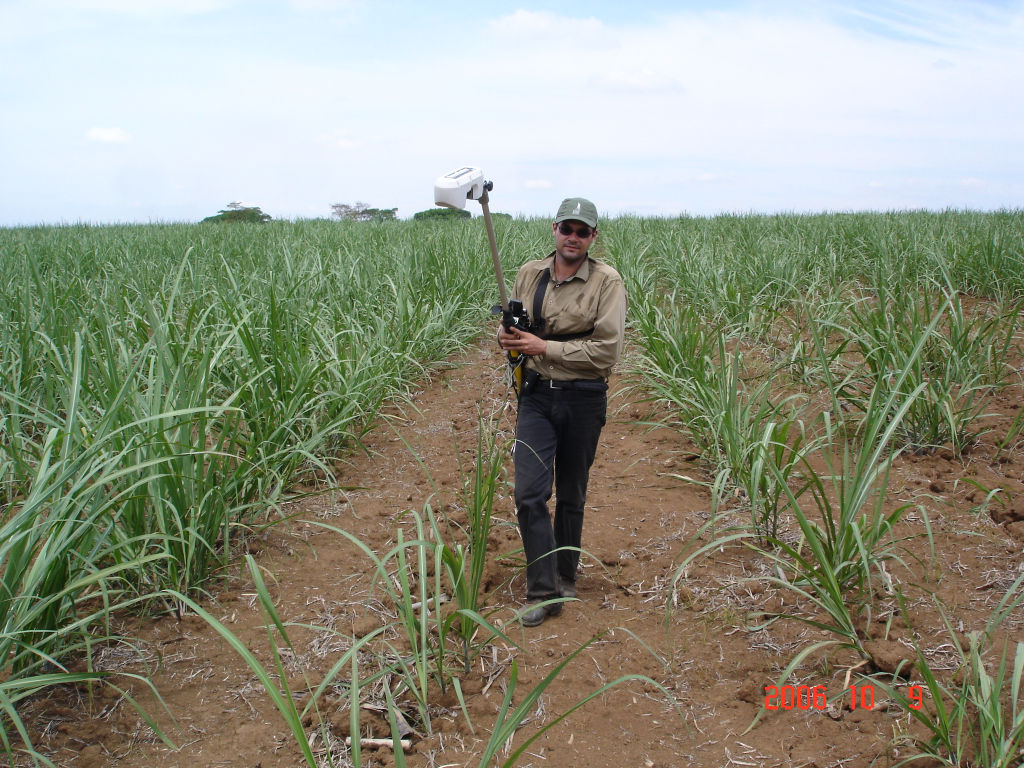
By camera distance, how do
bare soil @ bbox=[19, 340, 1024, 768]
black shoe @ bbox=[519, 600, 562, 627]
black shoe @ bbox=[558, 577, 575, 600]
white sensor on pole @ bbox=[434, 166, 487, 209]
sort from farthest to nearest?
black shoe @ bbox=[558, 577, 575, 600] → black shoe @ bbox=[519, 600, 562, 627] → white sensor on pole @ bbox=[434, 166, 487, 209] → bare soil @ bbox=[19, 340, 1024, 768]

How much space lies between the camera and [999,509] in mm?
3156

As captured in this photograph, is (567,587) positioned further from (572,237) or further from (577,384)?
(572,237)

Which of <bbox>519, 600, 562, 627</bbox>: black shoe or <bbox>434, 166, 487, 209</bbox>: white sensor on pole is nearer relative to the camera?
<bbox>434, 166, 487, 209</bbox>: white sensor on pole

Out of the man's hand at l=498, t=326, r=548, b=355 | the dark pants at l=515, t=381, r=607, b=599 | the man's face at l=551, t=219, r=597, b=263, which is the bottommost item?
the dark pants at l=515, t=381, r=607, b=599

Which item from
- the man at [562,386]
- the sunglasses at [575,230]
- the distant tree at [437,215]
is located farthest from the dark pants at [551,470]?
the distant tree at [437,215]

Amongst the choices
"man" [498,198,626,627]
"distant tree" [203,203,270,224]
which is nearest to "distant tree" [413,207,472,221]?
"distant tree" [203,203,270,224]

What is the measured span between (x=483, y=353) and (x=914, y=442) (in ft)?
11.9

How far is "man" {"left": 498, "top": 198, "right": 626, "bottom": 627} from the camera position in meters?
2.63

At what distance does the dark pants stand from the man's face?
0.51m

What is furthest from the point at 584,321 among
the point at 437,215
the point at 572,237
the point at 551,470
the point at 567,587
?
the point at 437,215

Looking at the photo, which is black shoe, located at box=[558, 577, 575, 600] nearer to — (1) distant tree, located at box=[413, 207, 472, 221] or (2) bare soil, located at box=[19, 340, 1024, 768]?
(2) bare soil, located at box=[19, 340, 1024, 768]

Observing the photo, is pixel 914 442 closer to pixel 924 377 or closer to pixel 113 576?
pixel 924 377

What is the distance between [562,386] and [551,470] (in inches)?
12.5

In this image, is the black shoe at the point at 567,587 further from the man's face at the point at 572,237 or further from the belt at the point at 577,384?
the man's face at the point at 572,237
